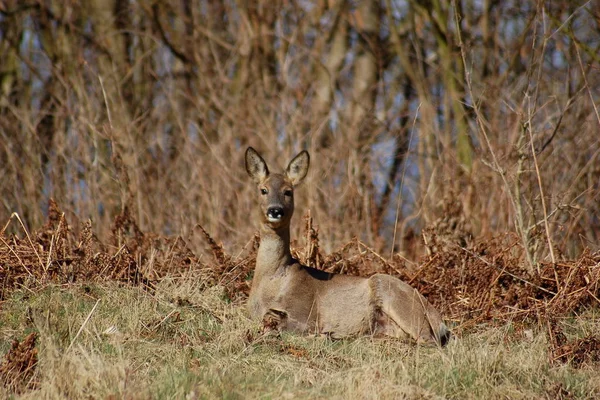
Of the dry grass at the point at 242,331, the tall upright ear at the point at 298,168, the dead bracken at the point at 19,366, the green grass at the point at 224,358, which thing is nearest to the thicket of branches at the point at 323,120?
the dry grass at the point at 242,331

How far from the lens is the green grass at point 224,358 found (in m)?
4.50

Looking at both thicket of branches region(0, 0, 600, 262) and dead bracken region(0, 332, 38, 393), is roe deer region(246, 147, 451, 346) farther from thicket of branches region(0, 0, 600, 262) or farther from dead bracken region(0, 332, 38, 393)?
dead bracken region(0, 332, 38, 393)

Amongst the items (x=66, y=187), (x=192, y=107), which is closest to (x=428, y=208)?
(x=66, y=187)

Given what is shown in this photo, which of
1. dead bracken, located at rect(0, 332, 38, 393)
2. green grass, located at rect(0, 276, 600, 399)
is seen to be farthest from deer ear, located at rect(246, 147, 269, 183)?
dead bracken, located at rect(0, 332, 38, 393)

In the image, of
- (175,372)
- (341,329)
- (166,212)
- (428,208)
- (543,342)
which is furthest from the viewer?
(166,212)

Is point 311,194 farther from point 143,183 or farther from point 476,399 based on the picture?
point 476,399

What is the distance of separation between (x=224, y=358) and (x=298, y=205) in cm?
620

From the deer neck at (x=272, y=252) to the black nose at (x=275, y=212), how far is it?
0.15 meters

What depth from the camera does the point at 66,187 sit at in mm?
10102

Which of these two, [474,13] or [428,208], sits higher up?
[474,13]

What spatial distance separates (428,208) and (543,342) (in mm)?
4144

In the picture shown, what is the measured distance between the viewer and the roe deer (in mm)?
6637

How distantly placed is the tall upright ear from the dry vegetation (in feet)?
1.52

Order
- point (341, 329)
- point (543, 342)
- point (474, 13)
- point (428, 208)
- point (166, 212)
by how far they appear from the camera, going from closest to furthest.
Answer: point (543, 342), point (341, 329), point (428, 208), point (166, 212), point (474, 13)
